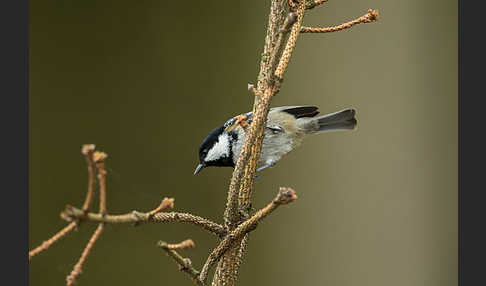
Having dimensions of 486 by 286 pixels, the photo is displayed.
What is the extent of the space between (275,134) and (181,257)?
0.59 m

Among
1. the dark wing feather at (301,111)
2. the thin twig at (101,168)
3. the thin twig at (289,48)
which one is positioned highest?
the thin twig at (289,48)

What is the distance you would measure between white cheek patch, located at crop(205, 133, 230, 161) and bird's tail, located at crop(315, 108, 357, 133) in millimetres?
267

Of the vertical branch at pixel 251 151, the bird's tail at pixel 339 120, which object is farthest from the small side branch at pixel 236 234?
the bird's tail at pixel 339 120

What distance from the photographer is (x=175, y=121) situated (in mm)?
1806

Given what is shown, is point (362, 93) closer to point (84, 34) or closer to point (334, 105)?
point (334, 105)

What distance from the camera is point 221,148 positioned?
1.11 m

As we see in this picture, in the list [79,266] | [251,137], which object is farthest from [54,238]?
[251,137]

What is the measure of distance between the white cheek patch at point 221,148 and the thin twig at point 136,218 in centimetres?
45

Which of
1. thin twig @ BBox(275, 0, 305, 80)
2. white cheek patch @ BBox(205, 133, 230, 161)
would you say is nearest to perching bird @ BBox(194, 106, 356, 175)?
white cheek patch @ BBox(205, 133, 230, 161)

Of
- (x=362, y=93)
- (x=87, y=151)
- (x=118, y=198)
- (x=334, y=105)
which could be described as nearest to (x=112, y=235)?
(x=118, y=198)

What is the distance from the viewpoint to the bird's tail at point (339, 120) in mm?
1237

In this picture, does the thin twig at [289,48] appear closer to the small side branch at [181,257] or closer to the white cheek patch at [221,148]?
the small side branch at [181,257]

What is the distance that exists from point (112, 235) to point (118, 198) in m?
0.13

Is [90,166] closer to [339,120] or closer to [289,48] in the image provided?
→ [289,48]
